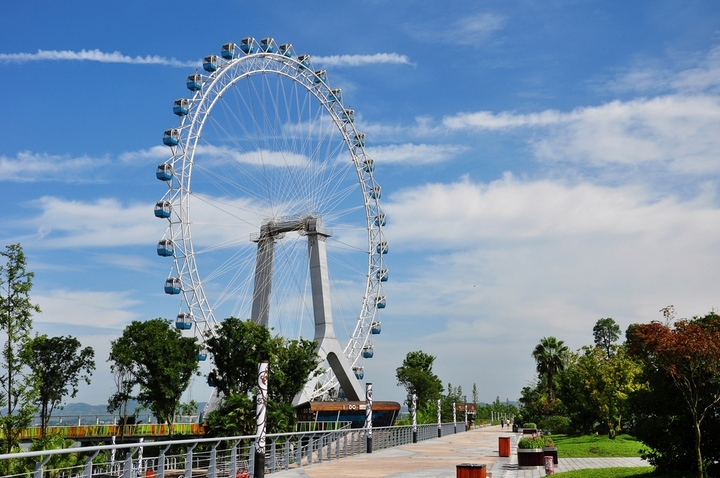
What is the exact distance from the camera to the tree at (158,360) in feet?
182

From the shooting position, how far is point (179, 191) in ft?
144

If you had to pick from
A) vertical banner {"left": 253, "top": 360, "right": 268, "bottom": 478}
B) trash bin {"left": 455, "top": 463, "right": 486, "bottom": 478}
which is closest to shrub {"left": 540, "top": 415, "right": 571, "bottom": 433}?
vertical banner {"left": 253, "top": 360, "right": 268, "bottom": 478}

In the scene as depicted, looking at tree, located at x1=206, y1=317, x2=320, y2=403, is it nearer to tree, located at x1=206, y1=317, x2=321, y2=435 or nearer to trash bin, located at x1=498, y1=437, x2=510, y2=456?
tree, located at x1=206, y1=317, x2=321, y2=435

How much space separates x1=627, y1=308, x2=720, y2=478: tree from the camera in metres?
15.1

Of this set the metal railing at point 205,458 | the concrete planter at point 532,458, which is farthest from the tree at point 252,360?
the concrete planter at point 532,458

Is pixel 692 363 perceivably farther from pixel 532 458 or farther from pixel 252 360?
pixel 252 360

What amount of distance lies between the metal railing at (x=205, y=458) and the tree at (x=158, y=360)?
254 inches

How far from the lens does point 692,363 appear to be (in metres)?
15.3

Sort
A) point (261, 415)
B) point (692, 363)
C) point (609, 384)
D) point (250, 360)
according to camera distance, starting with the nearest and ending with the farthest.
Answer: point (692, 363)
point (261, 415)
point (609, 384)
point (250, 360)

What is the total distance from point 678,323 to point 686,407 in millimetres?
1857

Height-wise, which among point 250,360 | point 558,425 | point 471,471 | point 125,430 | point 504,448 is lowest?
point 125,430

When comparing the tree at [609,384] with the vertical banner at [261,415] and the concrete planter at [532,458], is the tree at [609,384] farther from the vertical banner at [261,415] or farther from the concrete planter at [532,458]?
the vertical banner at [261,415]

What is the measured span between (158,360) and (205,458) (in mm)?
35732

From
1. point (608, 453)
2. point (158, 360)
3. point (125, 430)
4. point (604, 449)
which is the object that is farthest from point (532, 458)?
point (125, 430)
